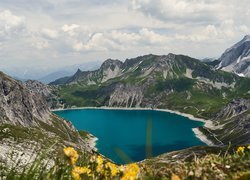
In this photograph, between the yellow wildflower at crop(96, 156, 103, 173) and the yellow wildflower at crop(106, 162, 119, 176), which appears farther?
the yellow wildflower at crop(96, 156, 103, 173)

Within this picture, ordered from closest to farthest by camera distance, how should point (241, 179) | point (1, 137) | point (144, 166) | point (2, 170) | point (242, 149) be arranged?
point (241, 179) < point (2, 170) < point (144, 166) < point (242, 149) < point (1, 137)

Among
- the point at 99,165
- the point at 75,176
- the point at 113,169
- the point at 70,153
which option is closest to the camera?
the point at 75,176

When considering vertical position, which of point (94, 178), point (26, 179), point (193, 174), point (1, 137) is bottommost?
point (26, 179)

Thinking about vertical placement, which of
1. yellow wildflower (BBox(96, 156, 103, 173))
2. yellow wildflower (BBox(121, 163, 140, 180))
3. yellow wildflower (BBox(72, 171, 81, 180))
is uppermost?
yellow wildflower (BBox(96, 156, 103, 173))

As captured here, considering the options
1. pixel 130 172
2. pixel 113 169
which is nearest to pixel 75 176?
pixel 130 172

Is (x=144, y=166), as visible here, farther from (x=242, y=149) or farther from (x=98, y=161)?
(x=242, y=149)

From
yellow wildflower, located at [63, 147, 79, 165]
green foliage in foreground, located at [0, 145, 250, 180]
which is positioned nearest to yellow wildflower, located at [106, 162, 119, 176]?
green foliage in foreground, located at [0, 145, 250, 180]

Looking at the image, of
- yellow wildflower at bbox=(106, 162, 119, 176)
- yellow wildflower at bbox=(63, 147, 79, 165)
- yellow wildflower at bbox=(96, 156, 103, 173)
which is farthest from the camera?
yellow wildflower at bbox=(96, 156, 103, 173)

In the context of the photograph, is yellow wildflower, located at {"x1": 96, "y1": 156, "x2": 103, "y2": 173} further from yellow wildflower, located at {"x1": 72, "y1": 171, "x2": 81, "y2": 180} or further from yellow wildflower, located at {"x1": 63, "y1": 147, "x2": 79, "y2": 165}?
yellow wildflower, located at {"x1": 72, "y1": 171, "x2": 81, "y2": 180}

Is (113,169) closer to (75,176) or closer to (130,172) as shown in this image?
(130,172)

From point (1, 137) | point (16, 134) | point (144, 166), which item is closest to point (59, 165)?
point (144, 166)

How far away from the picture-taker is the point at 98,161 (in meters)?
6.35

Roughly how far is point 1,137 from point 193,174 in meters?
140

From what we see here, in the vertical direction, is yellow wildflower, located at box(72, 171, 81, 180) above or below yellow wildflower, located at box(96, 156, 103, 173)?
below
